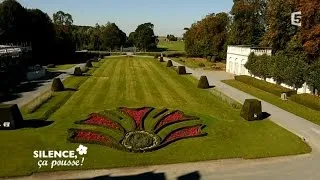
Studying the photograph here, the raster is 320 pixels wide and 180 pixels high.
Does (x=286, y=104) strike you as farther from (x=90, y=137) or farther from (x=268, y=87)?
(x=90, y=137)

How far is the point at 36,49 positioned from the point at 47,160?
268ft

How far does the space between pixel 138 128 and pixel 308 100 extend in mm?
19498

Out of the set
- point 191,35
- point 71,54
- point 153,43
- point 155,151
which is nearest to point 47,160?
point 155,151

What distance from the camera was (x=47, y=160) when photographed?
23.5 metres

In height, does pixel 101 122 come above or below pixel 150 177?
above

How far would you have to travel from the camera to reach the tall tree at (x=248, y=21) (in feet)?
282

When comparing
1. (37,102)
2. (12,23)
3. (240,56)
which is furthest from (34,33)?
(37,102)

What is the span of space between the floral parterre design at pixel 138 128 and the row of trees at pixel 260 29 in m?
20.4

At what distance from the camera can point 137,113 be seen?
35438 millimetres

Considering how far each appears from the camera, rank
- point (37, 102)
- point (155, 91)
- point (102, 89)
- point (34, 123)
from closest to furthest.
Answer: point (34, 123) < point (37, 102) < point (155, 91) < point (102, 89)

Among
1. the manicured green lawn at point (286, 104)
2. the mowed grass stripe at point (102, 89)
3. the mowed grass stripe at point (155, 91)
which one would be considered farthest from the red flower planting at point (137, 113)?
the manicured green lawn at point (286, 104)

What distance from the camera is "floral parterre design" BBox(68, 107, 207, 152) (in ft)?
88.2

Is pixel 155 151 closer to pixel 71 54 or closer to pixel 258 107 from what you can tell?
pixel 258 107

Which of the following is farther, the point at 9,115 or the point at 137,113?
the point at 137,113
